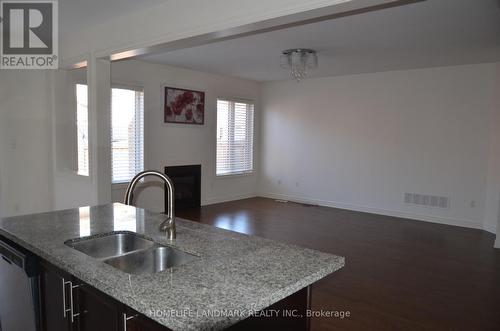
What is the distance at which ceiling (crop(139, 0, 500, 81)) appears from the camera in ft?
11.4

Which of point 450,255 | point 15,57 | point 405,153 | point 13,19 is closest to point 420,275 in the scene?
point 450,255

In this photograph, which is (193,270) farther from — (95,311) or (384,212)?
(384,212)

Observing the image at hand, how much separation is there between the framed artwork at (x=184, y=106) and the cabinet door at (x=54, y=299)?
4.79 m

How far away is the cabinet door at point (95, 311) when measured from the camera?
1328 mm

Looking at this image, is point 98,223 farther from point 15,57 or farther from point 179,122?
point 179,122

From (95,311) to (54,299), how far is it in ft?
1.31

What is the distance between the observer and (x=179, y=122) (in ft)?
21.5

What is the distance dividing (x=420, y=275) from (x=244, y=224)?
106 inches

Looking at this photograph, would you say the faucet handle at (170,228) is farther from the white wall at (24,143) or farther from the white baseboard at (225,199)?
the white baseboard at (225,199)

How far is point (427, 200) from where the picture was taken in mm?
6145

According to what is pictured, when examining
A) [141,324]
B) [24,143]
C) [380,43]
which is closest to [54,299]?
[141,324]

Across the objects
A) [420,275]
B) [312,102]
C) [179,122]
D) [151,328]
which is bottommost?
[420,275]

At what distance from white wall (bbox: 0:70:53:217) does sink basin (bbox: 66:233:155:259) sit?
3.52 meters

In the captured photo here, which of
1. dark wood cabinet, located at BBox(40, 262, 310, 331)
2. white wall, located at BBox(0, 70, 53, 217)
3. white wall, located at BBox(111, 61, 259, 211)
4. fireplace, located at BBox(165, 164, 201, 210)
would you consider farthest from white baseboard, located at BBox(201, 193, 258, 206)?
dark wood cabinet, located at BBox(40, 262, 310, 331)
